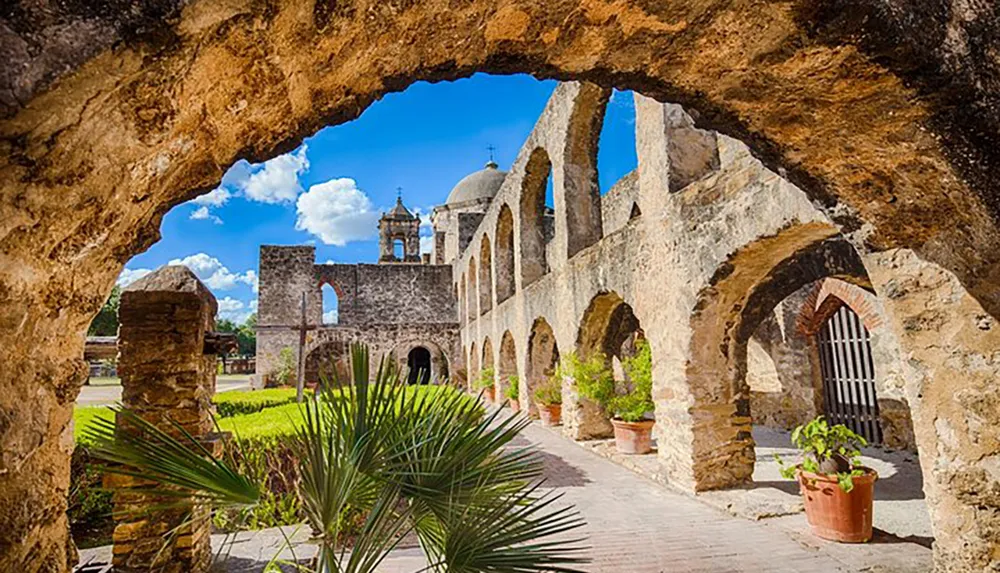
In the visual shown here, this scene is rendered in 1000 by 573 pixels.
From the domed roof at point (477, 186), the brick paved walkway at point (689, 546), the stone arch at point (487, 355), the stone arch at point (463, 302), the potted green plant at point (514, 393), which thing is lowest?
the brick paved walkway at point (689, 546)

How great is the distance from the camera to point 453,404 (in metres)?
2.40

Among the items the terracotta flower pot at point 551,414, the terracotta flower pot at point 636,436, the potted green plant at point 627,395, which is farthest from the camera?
the terracotta flower pot at point 551,414

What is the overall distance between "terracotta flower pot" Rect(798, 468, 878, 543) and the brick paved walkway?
87 millimetres

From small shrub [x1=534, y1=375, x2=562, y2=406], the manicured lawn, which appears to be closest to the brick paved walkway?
the manicured lawn

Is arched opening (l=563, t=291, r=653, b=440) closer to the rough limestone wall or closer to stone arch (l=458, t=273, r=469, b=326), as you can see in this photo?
the rough limestone wall

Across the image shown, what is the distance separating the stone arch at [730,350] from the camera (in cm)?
558

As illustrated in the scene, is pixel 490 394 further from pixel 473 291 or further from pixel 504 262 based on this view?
pixel 473 291

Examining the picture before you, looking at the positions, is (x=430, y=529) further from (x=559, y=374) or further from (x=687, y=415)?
(x=559, y=374)

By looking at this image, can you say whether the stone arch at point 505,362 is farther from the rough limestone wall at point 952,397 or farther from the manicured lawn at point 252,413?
the rough limestone wall at point 952,397

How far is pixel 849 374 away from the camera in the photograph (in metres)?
9.31

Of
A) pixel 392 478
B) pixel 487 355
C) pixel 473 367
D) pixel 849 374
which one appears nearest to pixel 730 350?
pixel 392 478

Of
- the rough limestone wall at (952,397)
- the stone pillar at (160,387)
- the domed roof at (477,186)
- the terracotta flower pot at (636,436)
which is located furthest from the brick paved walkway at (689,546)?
the domed roof at (477,186)

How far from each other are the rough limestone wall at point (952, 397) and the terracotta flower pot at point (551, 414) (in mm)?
8048

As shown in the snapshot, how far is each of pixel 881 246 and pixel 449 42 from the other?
2381mm
